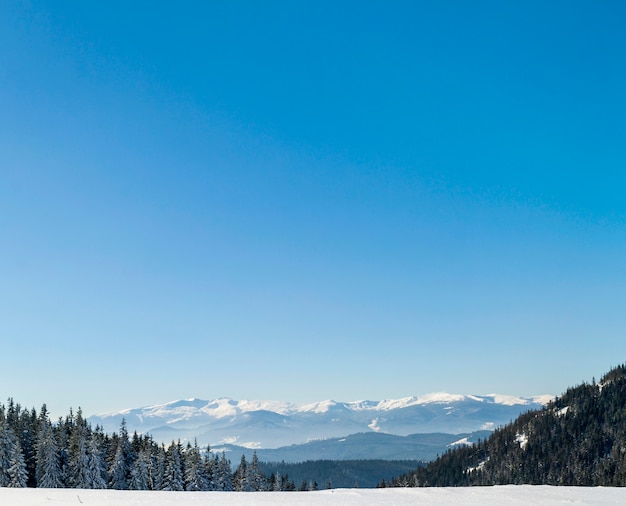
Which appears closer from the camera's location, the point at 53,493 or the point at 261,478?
the point at 53,493

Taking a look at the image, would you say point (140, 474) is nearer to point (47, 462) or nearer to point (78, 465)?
point (78, 465)

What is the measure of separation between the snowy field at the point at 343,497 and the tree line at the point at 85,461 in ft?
179

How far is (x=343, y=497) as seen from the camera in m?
15.2

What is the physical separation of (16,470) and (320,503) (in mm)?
59407

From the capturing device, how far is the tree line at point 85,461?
62.0 metres

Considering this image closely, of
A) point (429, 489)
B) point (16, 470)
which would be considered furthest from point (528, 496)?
point (16, 470)

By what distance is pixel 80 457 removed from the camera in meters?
64.9

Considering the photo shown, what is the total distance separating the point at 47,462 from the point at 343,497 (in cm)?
6137

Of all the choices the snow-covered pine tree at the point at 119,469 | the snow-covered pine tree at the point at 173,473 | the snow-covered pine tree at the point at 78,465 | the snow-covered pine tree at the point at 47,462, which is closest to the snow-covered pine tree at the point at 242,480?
the snow-covered pine tree at the point at 173,473

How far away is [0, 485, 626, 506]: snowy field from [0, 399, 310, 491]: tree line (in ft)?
179

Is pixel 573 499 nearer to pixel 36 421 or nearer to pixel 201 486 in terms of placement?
pixel 201 486

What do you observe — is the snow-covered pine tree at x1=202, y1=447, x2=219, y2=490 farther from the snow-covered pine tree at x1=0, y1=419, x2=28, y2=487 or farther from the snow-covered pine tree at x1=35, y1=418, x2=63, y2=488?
the snow-covered pine tree at x1=0, y1=419, x2=28, y2=487

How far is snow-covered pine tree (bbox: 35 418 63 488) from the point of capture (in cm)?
6247

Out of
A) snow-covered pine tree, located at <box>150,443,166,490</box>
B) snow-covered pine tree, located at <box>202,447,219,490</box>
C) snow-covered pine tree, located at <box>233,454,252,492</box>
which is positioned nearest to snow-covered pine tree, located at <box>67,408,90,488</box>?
snow-covered pine tree, located at <box>150,443,166,490</box>
